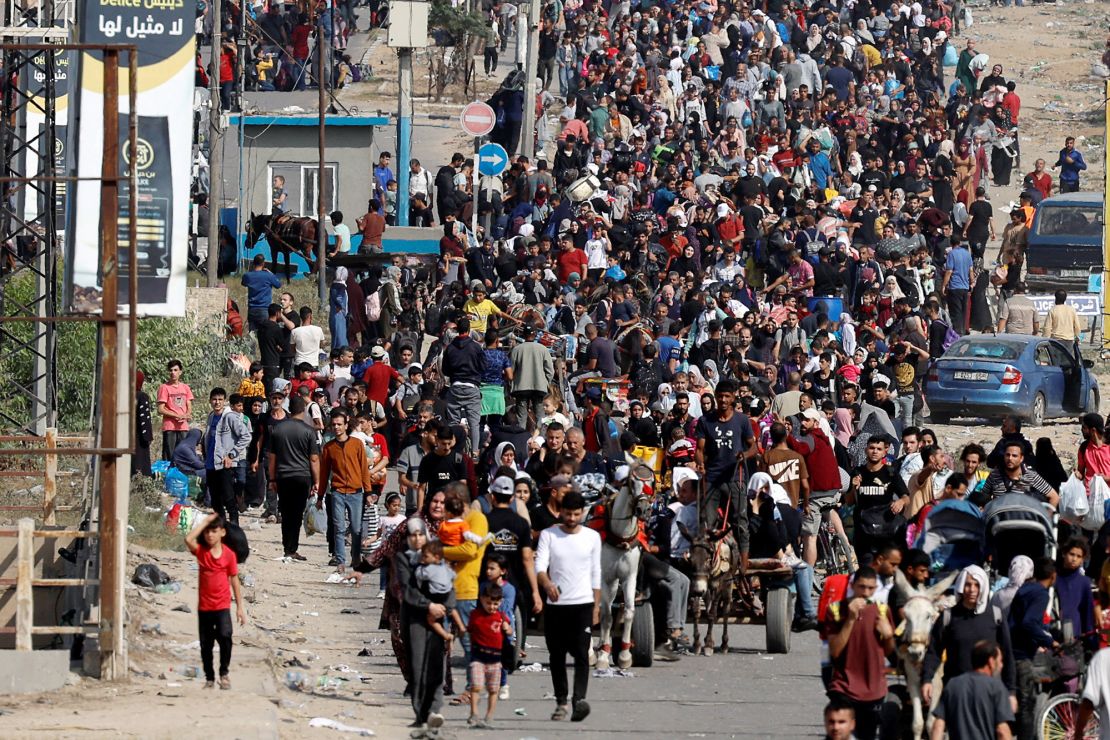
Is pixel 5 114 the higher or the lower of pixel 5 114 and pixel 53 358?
the higher

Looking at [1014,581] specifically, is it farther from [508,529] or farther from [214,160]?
[214,160]

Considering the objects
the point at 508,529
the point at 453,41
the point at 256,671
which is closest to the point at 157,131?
the point at 256,671

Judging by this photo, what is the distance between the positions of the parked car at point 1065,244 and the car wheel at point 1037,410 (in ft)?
23.1

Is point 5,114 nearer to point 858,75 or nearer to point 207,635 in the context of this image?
point 207,635

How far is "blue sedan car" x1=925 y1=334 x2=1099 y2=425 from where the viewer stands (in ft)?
105

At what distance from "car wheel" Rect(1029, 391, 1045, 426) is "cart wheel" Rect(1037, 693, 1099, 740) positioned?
1931cm

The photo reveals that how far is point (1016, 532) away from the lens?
49.4 feet

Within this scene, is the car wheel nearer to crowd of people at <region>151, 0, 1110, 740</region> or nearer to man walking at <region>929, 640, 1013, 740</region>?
crowd of people at <region>151, 0, 1110, 740</region>

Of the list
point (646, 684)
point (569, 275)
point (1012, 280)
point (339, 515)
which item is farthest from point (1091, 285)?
point (646, 684)

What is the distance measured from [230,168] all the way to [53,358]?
19.7 m

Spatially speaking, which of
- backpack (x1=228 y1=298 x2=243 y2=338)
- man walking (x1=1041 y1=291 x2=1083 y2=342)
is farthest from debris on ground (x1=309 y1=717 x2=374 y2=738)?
man walking (x1=1041 y1=291 x2=1083 y2=342)

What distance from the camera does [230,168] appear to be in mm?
41688

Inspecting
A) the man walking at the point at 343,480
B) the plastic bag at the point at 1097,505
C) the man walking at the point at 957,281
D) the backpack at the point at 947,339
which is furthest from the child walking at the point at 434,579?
the man walking at the point at 957,281

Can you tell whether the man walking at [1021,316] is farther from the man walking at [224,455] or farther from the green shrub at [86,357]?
the man walking at [224,455]
